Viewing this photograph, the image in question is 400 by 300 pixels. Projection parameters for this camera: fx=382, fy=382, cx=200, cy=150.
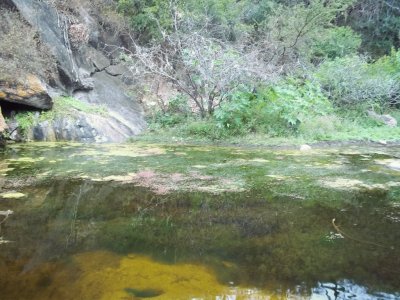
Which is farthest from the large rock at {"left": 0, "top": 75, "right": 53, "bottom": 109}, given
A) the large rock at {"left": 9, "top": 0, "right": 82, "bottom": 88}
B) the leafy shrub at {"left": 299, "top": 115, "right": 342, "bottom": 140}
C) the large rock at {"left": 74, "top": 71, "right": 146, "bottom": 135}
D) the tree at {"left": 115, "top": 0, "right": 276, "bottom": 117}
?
the leafy shrub at {"left": 299, "top": 115, "right": 342, "bottom": 140}

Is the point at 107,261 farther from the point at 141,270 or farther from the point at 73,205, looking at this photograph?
the point at 73,205

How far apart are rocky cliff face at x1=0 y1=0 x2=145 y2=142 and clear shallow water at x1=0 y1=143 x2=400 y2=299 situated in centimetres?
206

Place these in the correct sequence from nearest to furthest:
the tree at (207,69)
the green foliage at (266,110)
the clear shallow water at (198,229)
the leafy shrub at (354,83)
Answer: the clear shallow water at (198,229) → the tree at (207,69) → the green foliage at (266,110) → the leafy shrub at (354,83)

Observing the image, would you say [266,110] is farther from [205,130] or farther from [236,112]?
[205,130]

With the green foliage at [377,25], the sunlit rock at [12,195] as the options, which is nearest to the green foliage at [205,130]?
the sunlit rock at [12,195]

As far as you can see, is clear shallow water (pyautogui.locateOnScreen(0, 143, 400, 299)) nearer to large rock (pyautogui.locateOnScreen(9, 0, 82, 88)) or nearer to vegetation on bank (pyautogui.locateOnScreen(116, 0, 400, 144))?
vegetation on bank (pyautogui.locateOnScreen(116, 0, 400, 144))

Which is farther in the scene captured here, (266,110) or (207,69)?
(266,110)

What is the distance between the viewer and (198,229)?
3.13 metres

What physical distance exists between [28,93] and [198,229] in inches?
220

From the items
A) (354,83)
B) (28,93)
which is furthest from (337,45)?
(28,93)

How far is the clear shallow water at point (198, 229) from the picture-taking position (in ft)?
7.30

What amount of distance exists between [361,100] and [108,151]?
22.6ft

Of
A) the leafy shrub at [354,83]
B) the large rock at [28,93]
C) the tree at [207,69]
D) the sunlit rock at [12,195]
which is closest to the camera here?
the sunlit rock at [12,195]

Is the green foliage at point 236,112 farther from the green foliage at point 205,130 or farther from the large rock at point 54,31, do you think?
the large rock at point 54,31
